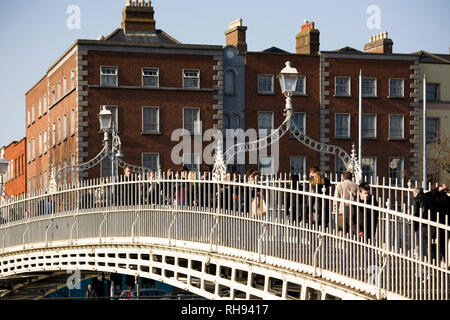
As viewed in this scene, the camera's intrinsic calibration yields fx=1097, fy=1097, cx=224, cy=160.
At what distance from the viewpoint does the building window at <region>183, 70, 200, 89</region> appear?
55562mm

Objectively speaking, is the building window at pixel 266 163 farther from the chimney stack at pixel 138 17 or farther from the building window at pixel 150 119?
the chimney stack at pixel 138 17

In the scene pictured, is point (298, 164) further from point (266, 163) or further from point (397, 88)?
point (397, 88)

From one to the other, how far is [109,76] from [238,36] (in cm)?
780

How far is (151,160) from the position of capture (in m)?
54.5

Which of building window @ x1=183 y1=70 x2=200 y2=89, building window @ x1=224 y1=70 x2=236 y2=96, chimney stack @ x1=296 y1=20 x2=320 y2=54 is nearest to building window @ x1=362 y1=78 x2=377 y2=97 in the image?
chimney stack @ x1=296 y1=20 x2=320 y2=54

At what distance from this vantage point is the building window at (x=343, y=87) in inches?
2301

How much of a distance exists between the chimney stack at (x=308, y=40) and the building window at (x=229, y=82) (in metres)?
4.71

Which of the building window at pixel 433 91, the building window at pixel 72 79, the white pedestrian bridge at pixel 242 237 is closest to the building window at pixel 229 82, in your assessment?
the building window at pixel 72 79

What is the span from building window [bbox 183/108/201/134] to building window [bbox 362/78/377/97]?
9.45 meters

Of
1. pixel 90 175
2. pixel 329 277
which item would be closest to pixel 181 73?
pixel 90 175

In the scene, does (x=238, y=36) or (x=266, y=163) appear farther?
(x=238, y=36)

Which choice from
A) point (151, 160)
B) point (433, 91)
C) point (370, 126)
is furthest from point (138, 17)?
point (433, 91)

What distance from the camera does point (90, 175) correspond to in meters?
53.0
